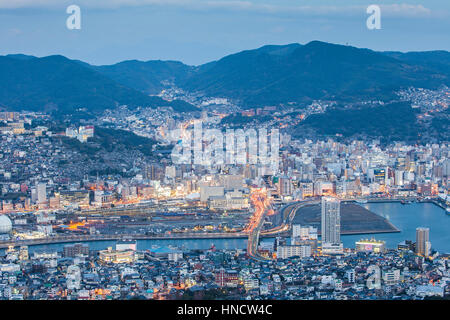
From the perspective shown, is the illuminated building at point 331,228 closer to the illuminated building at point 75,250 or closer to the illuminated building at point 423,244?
the illuminated building at point 423,244

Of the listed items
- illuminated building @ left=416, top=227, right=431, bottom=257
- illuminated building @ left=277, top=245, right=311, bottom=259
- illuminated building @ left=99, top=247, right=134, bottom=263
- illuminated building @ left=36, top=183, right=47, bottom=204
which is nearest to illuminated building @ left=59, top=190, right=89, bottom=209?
illuminated building @ left=36, top=183, right=47, bottom=204

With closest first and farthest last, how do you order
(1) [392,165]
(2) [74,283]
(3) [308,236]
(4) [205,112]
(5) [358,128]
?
(2) [74,283] < (3) [308,236] < (1) [392,165] < (5) [358,128] < (4) [205,112]

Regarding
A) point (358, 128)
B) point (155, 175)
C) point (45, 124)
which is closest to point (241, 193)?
point (155, 175)

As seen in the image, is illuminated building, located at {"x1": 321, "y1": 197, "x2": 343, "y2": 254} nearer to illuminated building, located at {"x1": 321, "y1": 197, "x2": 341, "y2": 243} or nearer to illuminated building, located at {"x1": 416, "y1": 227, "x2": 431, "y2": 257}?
illuminated building, located at {"x1": 321, "y1": 197, "x2": 341, "y2": 243}

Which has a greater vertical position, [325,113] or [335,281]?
[325,113]

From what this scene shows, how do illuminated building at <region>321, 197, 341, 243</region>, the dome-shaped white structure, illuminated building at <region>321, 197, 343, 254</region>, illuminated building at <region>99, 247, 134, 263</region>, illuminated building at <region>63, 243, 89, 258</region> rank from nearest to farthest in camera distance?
illuminated building at <region>99, 247, 134, 263</region> → illuminated building at <region>63, 243, 89, 258</region> → illuminated building at <region>321, 197, 343, 254</region> → illuminated building at <region>321, 197, 341, 243</region> → the dome-shaped white structure

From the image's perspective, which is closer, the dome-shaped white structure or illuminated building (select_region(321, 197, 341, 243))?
illuminated building (select_region(321, 197, 341, 243))

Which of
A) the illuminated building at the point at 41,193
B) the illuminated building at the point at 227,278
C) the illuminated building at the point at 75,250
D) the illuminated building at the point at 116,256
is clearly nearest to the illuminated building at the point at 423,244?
the illuminated building at the point at 227,278

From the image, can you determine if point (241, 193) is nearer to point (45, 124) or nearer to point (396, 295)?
point (396, 295)

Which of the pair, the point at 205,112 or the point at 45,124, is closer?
the point at 45,124

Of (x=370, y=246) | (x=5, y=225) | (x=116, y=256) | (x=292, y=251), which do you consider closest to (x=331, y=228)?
(x=370, y=246)

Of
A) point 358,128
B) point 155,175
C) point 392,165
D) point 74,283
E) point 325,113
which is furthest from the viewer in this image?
point 325,113
